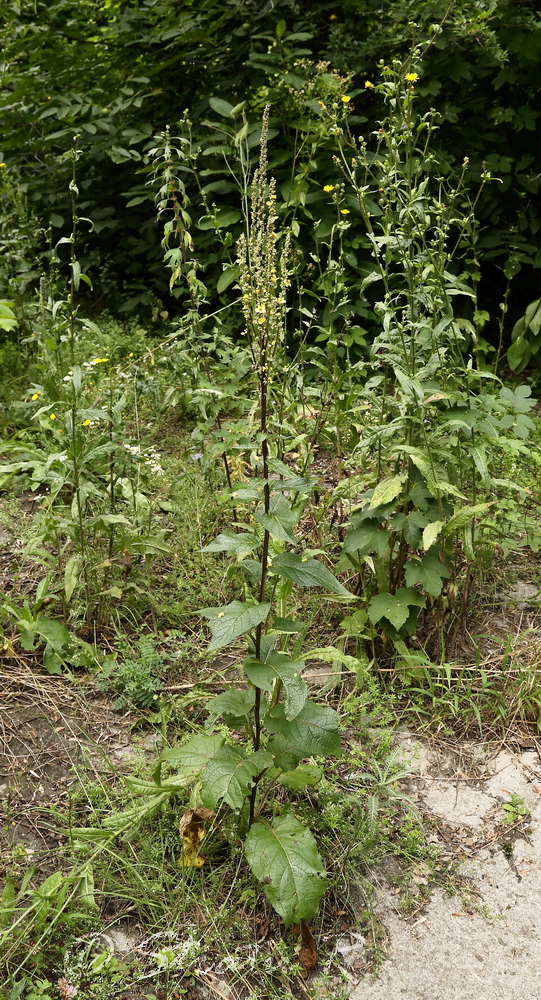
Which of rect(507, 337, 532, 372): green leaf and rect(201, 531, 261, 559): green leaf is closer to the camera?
rect(201, 531, 261, 559): green leaf

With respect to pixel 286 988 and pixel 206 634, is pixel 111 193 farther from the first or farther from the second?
pixel 286 988

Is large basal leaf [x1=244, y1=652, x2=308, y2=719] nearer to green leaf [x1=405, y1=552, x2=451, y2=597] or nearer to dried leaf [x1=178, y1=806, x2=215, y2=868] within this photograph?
dried leaf [x1=178, y1=806, x2=215, y2=868]

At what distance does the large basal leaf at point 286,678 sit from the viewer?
1924 millimetres

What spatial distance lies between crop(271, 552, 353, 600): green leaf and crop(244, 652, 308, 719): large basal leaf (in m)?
0.22

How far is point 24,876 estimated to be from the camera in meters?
2.12

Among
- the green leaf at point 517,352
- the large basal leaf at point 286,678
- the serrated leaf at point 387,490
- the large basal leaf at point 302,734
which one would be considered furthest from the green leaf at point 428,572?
the green leaf at point 517,352

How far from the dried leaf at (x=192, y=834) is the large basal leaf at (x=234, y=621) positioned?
2.00ft

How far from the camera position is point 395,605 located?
2.84 m

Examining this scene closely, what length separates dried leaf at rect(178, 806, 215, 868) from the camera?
2.14 m

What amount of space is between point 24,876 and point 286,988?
0.76 metres

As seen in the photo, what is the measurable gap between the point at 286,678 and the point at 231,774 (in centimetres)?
29

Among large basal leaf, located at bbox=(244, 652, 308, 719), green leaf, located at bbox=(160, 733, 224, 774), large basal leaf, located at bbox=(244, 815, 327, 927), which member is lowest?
large basal leaf, located at bbox=(244, 815, 327, 927)

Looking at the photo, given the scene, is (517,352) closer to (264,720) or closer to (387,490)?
(387,490)

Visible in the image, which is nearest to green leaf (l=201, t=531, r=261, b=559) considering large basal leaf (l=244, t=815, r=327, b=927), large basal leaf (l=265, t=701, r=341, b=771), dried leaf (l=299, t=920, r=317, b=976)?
large basal leaf (l=265, t=701, r=341, b=771)
